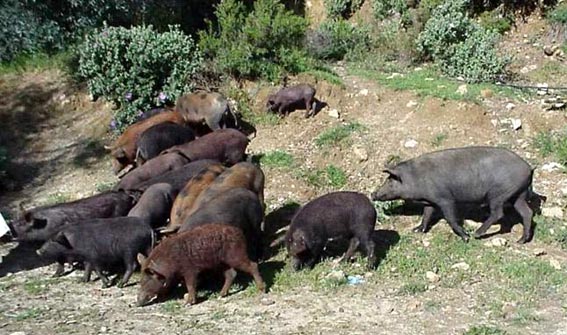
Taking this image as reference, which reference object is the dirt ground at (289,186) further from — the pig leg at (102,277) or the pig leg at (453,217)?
the pig leg at (453,217)

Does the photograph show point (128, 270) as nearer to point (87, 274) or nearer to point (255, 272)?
point (87, 274)

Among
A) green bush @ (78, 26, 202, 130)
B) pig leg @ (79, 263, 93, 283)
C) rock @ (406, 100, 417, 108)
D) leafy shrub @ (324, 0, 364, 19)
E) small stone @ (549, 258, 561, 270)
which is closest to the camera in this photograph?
small stone @ (549, 258, 561, 270)

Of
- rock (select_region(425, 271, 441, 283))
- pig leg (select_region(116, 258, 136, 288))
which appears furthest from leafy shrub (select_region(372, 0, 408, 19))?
pig leg (select_region(116, 258, 136, 288))

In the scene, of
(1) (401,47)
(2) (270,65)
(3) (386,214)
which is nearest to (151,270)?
(3) (386,214)

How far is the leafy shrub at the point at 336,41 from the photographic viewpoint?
49.3 ft

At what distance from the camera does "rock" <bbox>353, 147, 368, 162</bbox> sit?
11.1 meters

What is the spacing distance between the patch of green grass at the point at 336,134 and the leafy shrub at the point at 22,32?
19.5ft

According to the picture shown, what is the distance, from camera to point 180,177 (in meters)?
10.0

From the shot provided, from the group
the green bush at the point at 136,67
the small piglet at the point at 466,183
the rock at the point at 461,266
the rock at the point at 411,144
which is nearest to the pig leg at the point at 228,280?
the rock at the point at 461,266

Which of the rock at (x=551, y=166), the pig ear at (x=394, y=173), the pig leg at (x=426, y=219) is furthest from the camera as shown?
the rock at (x=551, y=166)

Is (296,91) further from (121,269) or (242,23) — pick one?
(121,269)

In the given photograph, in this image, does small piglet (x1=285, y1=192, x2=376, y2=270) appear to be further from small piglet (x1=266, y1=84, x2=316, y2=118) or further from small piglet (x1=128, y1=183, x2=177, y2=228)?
small piglet (x1=266, y1=84, x2=316, y2=118)

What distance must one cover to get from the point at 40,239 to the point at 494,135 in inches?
230

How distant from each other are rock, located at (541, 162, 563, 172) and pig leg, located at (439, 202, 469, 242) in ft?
6.07
